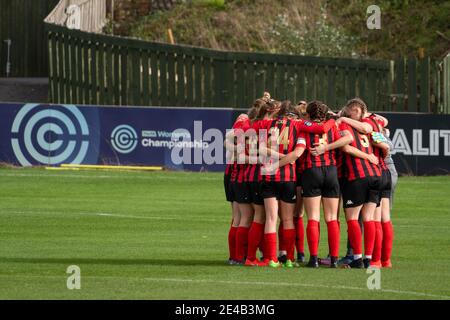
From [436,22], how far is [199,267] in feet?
92.1

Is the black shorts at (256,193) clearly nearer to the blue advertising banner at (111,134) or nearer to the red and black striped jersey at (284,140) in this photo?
the red and black striped jersey at (284,140)

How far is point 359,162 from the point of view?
1433cm

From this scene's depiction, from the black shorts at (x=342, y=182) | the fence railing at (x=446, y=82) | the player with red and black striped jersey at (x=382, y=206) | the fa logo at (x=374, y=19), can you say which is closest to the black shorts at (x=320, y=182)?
the black shorts at (x=342, y=182)

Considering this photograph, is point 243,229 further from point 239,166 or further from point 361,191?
point 361,191

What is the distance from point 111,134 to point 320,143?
15281 millimetres

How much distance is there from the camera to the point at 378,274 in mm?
12828

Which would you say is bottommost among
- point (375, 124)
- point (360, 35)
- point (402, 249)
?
point (402, 249)

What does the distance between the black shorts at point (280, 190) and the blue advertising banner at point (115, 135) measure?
14217 millimetres

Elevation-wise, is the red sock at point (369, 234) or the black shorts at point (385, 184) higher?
the black shorts at point (385, 184)

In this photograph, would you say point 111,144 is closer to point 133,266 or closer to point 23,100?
point 23,100

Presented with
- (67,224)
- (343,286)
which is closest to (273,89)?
(67,224)

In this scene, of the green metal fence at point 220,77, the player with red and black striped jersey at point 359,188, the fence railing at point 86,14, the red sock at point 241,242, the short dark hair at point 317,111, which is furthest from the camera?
the fence railing at point 86,14

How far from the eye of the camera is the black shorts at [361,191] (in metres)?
14.3

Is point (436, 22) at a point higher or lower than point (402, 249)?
higher
